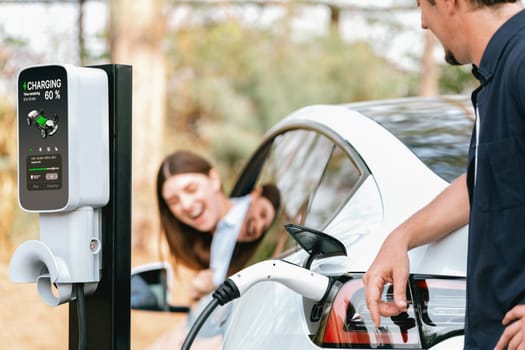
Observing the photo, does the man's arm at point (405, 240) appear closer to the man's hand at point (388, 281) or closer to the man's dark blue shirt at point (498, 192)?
the man's hand at point (388, 281)

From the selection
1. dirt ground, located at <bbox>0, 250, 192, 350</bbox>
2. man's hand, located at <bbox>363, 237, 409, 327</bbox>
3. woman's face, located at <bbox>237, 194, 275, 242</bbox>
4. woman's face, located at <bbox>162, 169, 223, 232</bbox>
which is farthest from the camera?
dirt ground, located at <bbox>0, 250, 192, 350</bbox>

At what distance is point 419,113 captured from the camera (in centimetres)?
282

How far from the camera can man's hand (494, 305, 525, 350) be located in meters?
1.62

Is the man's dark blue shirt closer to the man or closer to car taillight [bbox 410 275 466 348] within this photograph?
the man

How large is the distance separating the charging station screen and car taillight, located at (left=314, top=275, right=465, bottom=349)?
729 millimetres

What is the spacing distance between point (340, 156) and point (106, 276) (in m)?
0.86

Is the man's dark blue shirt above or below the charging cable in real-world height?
above

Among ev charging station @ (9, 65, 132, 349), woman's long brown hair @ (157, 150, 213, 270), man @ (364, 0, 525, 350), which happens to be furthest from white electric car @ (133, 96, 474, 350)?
woman's long brown hair @ (157, 150, 213, 270)

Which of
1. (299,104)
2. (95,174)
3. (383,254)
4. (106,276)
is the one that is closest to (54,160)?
(95,174)

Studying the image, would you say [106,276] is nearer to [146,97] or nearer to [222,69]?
[146,97]

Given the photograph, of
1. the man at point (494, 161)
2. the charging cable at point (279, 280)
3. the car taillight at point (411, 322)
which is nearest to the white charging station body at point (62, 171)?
the charging cable at point (279, 280)

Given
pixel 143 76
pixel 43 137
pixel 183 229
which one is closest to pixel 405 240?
pixel 43 137

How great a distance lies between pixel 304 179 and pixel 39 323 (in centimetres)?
542

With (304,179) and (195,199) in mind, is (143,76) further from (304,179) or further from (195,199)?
(304,179)
